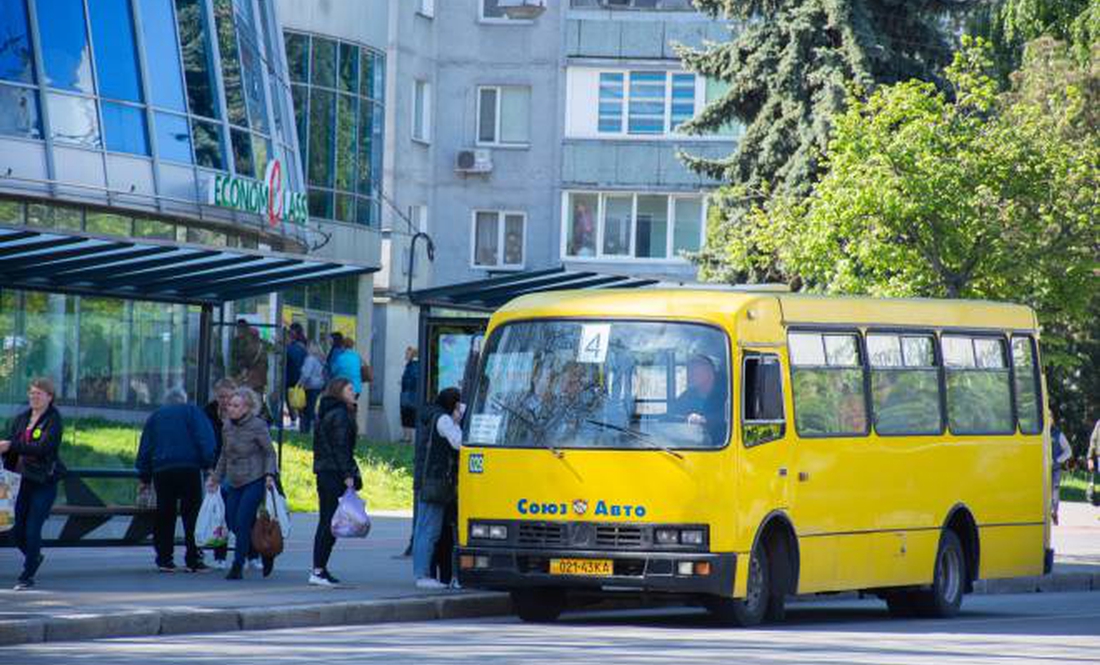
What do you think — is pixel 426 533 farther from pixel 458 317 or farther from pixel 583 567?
pixel 583 567

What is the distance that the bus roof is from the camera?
19703 mm

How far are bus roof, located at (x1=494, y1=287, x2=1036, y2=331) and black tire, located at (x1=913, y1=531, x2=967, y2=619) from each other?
1.98 m

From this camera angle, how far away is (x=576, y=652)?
16.3 meters

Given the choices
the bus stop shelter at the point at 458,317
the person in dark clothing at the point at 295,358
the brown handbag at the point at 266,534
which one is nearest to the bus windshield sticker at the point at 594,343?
the bus stop shelter at the point at 458,317

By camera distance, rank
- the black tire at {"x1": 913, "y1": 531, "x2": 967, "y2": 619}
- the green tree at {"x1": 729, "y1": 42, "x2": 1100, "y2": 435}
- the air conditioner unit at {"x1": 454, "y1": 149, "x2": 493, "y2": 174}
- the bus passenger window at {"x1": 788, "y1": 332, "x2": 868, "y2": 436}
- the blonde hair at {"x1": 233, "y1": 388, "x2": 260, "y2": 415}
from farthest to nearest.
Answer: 1. the air conditioner unit at {"x1": 454, "y1": 149, "x2": 493, "y2": 174}
2. the green tree at {"x1": 729, "y1": 42, "x2": 1100, "y2": 435}
3. the black tire at {"x1": 913, "y1": 531, "x2": 967, "y2": 619}
4. the blonde hair at {"x1": 233, "y1": 388, "x2": 260, "y2": 415}
5. the bus passenger window at {"x1": 788, "y1": 332, "x2": 868, "y2": 436}

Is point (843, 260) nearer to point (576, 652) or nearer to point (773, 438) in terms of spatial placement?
point (773, 438)

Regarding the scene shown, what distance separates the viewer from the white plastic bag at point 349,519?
20.6m

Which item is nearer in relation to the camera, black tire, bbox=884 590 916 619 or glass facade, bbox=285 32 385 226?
black tire, bbox=884 590 916 619

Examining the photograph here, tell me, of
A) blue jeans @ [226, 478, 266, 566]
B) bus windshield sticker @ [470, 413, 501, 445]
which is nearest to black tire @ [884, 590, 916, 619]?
bus windshield sticker @ [470, 413, 501, 445]

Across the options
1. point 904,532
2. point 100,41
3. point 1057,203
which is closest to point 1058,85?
point 1057,203

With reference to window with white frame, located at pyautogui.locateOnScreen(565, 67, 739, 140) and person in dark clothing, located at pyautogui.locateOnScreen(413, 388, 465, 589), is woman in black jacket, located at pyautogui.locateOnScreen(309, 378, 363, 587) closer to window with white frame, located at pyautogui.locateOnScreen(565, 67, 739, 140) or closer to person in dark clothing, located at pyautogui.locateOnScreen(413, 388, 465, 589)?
person in dark clothing, located at pyautogui.locateOnScreen(413, 388, 465, 589)

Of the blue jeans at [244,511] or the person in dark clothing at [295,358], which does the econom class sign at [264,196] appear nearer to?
the person in dark clothing at [295,358]

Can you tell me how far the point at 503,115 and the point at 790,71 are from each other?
50.2 feet

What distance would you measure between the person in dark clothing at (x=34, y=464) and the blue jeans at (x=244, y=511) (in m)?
1.79
